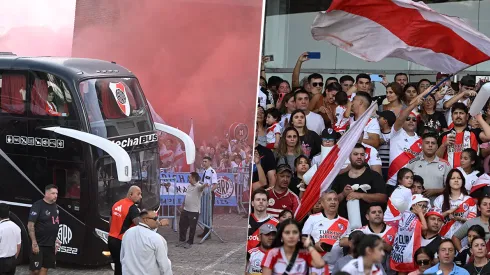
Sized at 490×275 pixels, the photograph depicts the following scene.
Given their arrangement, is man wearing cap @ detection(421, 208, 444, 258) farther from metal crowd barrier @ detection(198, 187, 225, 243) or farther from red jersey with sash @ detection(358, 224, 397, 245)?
metal crowd barrier @ detection(198, 187, 225, 243)

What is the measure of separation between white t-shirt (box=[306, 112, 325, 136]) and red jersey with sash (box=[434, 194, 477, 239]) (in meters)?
1.86

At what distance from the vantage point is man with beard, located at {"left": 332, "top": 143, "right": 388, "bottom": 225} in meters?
9.80

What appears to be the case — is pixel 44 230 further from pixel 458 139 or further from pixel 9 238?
pixel 458 139

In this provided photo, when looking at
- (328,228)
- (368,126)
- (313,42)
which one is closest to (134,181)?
(328,228)

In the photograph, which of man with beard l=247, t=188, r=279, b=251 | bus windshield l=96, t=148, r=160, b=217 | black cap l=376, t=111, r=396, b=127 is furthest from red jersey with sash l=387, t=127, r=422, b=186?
bus windshield l=96, t=148, r=160, b=217

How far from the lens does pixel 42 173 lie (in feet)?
28.5

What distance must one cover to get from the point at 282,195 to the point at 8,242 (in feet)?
8.96

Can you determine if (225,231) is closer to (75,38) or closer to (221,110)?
(221,110)

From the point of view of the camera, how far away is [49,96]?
854 centimetres

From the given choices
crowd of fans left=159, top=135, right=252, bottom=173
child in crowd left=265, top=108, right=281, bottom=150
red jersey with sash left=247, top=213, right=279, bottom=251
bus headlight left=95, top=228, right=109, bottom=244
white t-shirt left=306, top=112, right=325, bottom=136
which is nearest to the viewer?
crowd of fans left=159, top=135, right=252, bottom=173

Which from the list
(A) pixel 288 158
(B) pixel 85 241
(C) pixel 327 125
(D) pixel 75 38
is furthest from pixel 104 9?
(C) pixel 327 125

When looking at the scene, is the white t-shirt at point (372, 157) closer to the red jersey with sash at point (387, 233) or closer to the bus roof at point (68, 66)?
the red jersey with sash at point (387, 233)

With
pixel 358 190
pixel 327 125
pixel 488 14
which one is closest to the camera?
pixel 358 190

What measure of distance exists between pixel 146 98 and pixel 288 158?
2331 millimetres
